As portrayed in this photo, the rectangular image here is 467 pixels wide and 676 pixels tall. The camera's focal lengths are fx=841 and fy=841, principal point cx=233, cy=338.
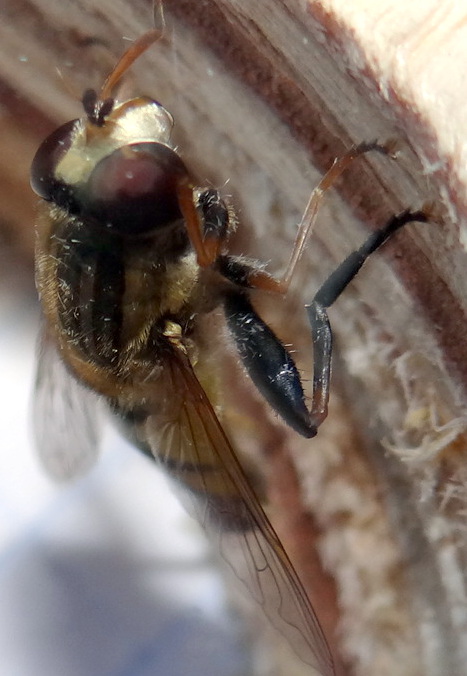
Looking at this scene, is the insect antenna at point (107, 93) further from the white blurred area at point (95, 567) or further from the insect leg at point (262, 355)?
the white blurred area at point (95, 567)

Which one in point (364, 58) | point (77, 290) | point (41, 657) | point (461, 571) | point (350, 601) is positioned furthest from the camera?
point (41, 657)

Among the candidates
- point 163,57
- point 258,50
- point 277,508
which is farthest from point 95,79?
point 277,508

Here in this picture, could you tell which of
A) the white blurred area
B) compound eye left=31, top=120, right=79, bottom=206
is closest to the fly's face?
compound eye left=31, top=120, right=79, bottom=206

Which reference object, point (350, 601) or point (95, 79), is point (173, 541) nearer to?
point (350, 601)

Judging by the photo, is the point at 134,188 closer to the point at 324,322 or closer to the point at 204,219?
the point at 204,219

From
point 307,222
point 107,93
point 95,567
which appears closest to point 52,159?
point 107,93

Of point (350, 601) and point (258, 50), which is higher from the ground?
point (258, 50)

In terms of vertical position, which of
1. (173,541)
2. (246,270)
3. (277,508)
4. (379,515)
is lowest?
(173,541)

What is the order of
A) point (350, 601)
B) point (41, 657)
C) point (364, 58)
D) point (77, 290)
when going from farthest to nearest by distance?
point (41, 657)
point (350, 601)
point (77, 290)
point (364, 58)
